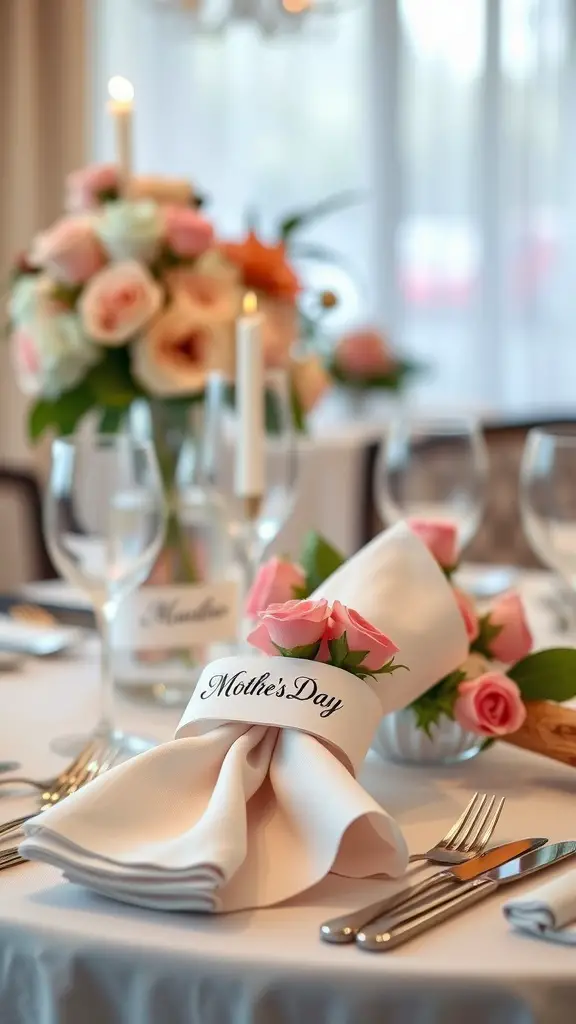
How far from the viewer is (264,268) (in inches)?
52.9

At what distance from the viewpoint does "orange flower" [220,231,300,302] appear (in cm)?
133

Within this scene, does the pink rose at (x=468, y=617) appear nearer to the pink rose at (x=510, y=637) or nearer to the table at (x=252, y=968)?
the pink rose at (x=510, y=637)

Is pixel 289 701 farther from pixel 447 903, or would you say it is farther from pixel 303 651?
pixel 447 903

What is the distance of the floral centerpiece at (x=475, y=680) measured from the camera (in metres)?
0.84

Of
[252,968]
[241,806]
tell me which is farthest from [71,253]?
[252,968]

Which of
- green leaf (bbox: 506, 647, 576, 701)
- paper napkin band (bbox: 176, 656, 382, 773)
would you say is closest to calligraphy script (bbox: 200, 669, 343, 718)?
paper napkin band (bbox: 176, 656, 382, 773)

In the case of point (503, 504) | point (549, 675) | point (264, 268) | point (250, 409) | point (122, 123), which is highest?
point (122, 123)

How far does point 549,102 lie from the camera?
4.79m

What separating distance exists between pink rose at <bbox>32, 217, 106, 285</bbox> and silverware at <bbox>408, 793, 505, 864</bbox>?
0.72 m

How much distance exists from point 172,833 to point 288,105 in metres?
4.27

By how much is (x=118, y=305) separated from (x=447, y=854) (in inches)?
27.0

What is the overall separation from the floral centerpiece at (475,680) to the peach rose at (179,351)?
36 centimetres

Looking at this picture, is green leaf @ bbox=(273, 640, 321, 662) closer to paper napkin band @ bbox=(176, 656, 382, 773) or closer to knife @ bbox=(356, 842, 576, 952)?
paper napkin band @ bbox=(176, 656, 382, 773)

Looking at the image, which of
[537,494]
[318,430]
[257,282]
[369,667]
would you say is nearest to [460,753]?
[369,667]
